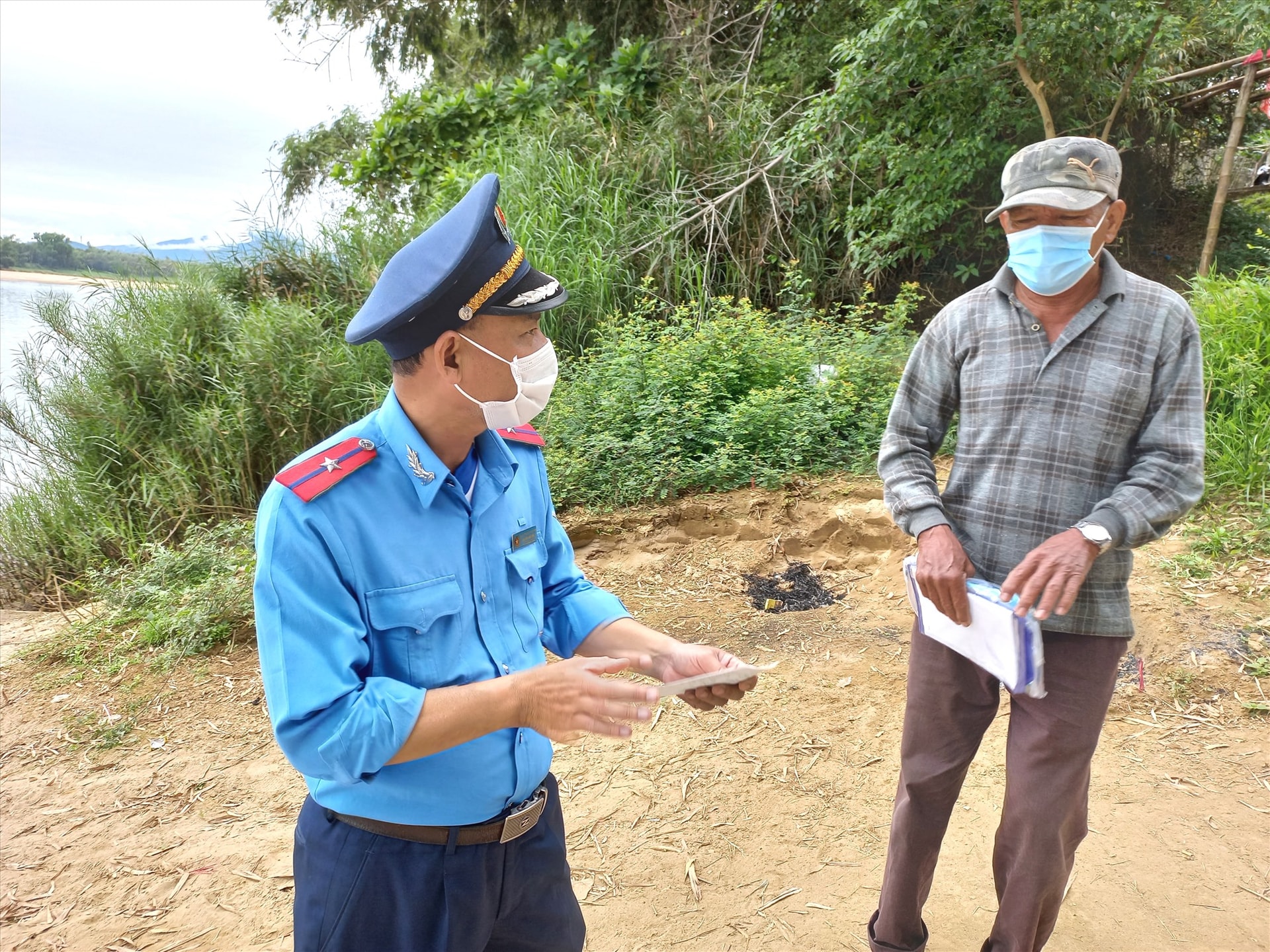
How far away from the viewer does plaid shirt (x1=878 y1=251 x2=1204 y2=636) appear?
188 cm

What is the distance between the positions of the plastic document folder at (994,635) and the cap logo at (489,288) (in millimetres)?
1246

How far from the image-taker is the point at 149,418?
7.27m

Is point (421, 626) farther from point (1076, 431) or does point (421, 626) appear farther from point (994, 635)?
point (1076, 431)

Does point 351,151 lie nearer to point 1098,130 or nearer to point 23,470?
point 23,470

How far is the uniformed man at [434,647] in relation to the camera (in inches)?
51.4

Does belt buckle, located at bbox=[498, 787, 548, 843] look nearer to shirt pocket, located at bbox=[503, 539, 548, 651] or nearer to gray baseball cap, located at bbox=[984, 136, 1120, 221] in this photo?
shirt pocket, located at bbox=[503, 539, 548, 651]

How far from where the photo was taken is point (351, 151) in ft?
39.4

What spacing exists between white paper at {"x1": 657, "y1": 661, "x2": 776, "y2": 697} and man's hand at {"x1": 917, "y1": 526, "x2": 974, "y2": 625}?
613 mm

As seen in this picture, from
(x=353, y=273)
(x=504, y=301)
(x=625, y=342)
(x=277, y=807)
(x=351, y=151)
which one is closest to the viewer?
(x=504, y=301)

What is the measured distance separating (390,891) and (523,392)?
0.95 metres

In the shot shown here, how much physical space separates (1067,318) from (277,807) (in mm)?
3460

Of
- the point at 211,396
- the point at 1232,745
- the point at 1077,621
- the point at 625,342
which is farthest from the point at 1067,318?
the point at 211,396

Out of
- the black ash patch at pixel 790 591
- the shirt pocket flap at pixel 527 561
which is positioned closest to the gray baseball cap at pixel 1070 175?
the shirt pocket flap at pixel 527 561

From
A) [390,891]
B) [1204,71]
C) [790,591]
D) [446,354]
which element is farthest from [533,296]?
[1204,71]
